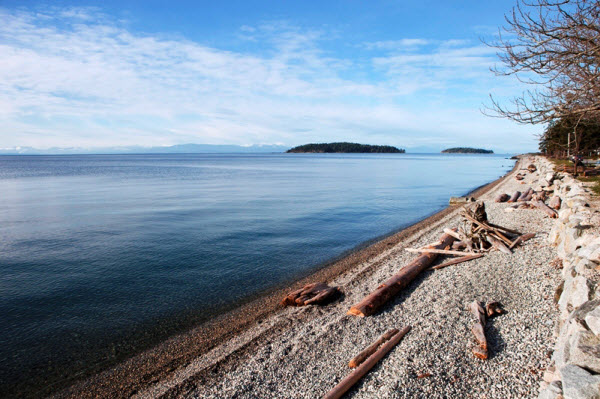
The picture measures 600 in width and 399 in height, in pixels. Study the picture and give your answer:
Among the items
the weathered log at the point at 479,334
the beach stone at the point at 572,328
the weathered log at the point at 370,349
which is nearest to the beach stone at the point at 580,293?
the beach stone at the point at 572,328

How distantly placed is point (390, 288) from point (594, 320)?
541 centimetres

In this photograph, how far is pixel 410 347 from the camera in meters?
7.45

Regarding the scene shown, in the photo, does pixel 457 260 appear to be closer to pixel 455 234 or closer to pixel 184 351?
pixel 455 234

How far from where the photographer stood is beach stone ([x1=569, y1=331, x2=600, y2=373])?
468cm

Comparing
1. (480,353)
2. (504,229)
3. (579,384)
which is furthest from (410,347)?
(504,229)

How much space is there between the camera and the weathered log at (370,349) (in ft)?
23.1

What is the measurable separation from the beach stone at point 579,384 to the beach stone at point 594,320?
32.3 inches

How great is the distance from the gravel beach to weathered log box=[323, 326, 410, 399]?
11 cm

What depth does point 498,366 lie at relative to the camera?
21.6 ft

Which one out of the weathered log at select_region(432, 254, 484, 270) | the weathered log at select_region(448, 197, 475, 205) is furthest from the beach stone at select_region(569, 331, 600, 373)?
the weathered log at select_region(448, 197, 475, 205)

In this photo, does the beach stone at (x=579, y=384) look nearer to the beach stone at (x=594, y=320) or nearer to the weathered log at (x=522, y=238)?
the beach stone at (x=594, y=320)

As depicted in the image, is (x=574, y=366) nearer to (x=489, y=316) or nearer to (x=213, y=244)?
(x=489, y=316)

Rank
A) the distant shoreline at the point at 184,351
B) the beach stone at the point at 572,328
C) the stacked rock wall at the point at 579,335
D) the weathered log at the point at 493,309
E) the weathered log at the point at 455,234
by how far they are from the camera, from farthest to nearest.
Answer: the weathered log at the point at 455,234
the weathered log at the point at 493,309
the distant shoreline at the point at 184,351
the beach stone at the point at 572,328
the stacked rock wall at the point at 579,335

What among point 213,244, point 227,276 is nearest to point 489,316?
point 227,276
